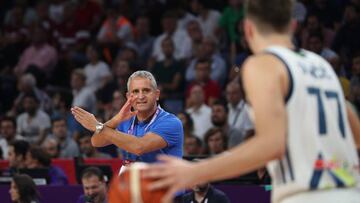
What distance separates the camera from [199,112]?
13.8 meters

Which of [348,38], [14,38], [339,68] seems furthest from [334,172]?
[14,38]

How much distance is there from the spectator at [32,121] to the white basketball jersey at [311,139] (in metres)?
11.3

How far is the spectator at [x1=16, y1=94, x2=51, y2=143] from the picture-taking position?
49.2 ft

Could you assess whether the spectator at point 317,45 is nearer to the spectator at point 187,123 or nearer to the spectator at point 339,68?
the spectator at point 339,68

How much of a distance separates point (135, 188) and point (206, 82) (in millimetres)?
10819

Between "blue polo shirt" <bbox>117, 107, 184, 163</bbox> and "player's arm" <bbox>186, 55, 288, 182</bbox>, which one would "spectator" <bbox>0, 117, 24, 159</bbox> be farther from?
"player's arm" <bbox>186, 55, 288, 182</bbox>

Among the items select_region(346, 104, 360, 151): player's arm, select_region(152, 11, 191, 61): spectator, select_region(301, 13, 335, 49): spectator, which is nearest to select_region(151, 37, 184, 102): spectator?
select_region(152, 11, 191, 61): spectator

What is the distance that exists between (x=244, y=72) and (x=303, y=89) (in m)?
0.26

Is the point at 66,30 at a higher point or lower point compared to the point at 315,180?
higher

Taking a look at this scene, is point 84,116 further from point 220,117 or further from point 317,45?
point 317,45

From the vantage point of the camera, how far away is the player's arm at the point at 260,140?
3557 mm

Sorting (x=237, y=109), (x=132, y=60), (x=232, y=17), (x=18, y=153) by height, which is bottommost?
(x=18, y=153)

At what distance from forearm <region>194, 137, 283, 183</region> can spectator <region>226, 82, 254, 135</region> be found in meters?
9.48

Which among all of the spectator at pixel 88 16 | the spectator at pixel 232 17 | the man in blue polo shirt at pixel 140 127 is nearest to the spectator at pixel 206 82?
the spectator at pixel 232 17
